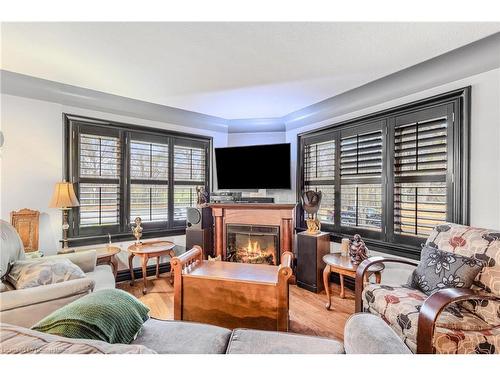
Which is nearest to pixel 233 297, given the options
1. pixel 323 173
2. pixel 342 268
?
pixel 342 268

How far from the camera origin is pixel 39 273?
5.58ft

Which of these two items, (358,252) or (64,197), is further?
(64,197)

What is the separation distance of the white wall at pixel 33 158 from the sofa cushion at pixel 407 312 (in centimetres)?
343

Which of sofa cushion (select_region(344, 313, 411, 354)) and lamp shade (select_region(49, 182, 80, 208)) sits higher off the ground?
lamp shade (select_region(49, 182, 80, 208))

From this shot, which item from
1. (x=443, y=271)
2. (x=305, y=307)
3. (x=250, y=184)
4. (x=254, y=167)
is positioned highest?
(x=254, y=167)

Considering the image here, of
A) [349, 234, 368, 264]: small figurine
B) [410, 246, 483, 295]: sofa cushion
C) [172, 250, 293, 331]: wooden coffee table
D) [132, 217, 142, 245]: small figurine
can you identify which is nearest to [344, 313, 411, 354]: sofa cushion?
[172, 250, 293, 331]: wooden coffee table

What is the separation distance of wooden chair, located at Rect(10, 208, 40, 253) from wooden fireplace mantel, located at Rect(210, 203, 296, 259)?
208 cm

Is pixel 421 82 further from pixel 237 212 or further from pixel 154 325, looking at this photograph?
pixel 154 325

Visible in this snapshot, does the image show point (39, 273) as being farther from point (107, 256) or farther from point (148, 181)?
point (148, 181)

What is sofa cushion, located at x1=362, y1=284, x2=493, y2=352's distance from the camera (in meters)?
1.43

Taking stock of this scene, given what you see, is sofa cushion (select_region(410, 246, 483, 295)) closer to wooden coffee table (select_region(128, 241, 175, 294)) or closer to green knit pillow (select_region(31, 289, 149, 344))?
green knit pillow (select_region(31, 289, 149, 344))

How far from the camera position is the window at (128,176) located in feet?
9.95

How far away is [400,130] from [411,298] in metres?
1.77

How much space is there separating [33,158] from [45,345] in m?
2.84
